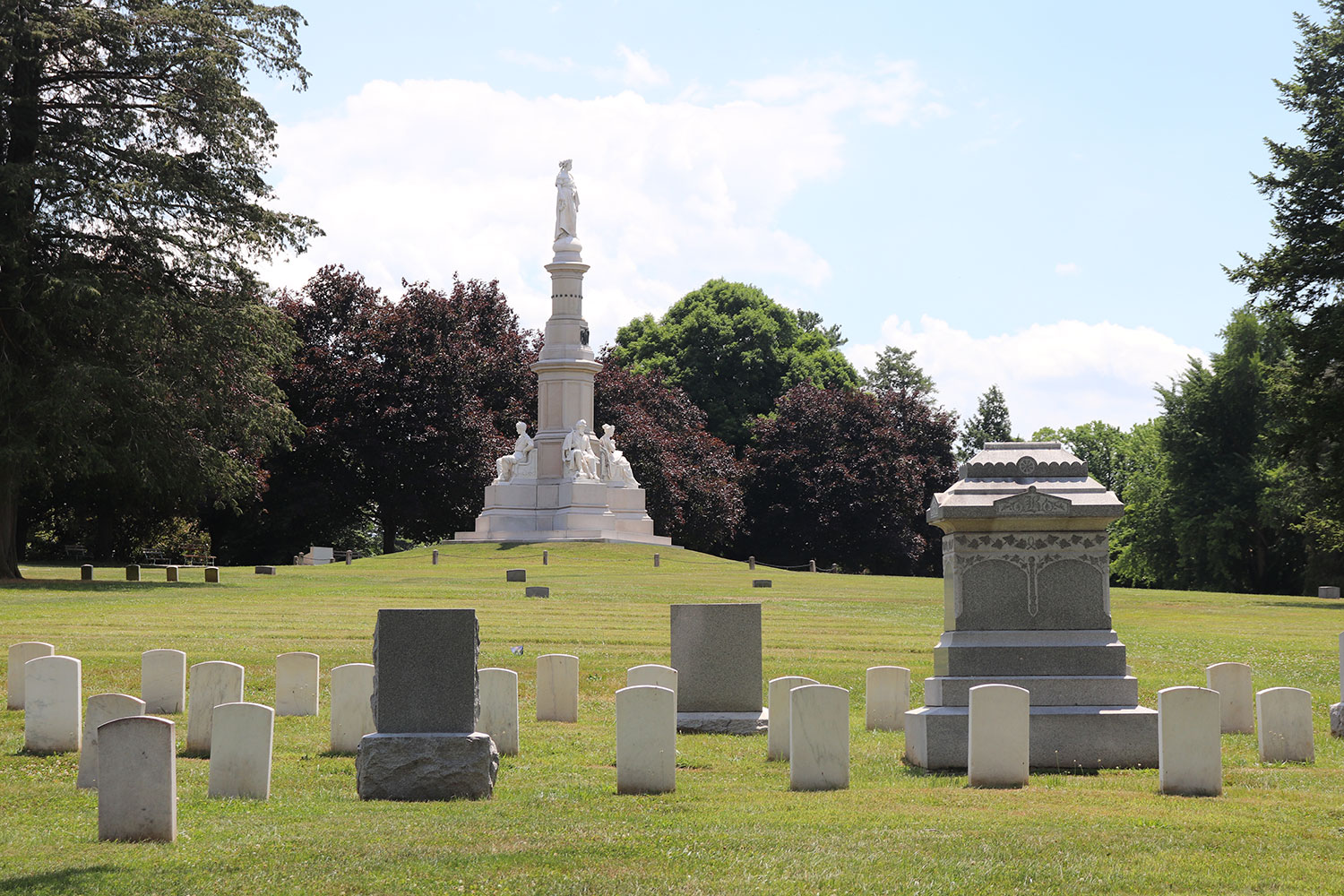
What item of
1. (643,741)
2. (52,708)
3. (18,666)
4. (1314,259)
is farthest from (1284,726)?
(1314,259)

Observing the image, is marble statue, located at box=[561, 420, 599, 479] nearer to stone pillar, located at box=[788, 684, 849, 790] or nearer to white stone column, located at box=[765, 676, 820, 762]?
white stone column, located at box=[765, 676, 820, 762]

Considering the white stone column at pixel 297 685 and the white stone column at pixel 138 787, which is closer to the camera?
the white stone column at pixel 138 787

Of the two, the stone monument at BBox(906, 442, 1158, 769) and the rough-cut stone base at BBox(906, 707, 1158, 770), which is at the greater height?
the stone monument at BBox(906, 442, 1158, 769)

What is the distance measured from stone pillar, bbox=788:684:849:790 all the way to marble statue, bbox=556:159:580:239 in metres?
47.1

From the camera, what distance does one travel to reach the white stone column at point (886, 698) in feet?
46.5

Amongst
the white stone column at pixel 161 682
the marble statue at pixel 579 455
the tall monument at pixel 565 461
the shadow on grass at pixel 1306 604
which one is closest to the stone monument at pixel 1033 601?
the white stone column at pixel 161 682

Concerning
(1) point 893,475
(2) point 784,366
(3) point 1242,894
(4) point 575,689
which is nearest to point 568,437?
(1) point 893,475

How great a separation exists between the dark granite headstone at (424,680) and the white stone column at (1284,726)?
6551 mm

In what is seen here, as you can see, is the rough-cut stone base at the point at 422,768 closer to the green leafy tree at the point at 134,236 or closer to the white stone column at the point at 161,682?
the white stone column at the point at 161,682

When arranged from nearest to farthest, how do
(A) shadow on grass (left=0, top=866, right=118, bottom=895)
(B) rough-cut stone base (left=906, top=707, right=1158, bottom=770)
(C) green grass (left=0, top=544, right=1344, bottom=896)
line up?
1. (A) shadow on grass (left=0, top=866, right=118, bottom=895)
2. (C) green grass (left=0, top=544, right=1344, bottom=896)
3. (B) rough-cut stone base (left=906, top=707, right=1158, bottom=770)

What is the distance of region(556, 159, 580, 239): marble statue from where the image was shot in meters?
55.8

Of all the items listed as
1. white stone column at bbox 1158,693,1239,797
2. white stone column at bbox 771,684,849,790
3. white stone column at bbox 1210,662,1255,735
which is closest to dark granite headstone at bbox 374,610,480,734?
white stone column at bbox 771,684,849,790

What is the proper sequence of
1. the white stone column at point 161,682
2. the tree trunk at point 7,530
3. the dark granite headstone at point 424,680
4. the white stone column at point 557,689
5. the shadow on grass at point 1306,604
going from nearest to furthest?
the dark granite headstone at point 424,680 < the white stone column at point 161,682 < the white stone column at point 557,689 < the tree trunk at point 7,530 < the shadow on grass at point 1306,604

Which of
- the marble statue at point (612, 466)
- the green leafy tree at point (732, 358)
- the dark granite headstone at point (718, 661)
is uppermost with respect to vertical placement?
the green leafy tree at point (732, 358)
